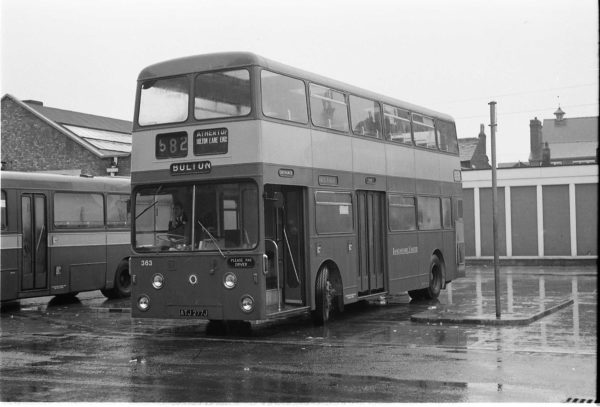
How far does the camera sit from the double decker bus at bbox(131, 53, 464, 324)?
41.3 feet

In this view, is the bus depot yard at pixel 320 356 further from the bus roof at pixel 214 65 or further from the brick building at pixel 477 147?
the brick building at pixel 477 147

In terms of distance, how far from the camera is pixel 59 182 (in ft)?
64.1

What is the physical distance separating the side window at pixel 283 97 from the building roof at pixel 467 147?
162 ft

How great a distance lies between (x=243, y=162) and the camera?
1261 cm

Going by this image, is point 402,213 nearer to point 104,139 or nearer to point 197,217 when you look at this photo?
point 197,217

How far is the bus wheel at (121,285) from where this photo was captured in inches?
850

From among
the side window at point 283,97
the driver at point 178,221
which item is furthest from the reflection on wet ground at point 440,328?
the side window at point 283,97

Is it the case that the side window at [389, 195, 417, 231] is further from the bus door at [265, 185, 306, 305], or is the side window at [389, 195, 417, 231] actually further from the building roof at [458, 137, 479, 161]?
the building roof at [458, 137, 479, 161]

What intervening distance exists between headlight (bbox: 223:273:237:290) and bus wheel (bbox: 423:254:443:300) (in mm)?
7714

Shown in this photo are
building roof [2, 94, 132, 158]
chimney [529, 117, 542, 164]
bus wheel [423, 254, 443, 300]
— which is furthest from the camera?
chimney [529, 117, 542, 164]

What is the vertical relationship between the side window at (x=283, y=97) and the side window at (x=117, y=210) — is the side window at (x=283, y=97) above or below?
above

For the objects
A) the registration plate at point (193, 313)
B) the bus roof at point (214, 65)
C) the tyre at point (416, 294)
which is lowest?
the tyre at point (416, 294)

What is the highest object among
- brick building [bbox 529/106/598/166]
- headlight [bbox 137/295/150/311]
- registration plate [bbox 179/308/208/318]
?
brick building [bbox 529/106/598/166]

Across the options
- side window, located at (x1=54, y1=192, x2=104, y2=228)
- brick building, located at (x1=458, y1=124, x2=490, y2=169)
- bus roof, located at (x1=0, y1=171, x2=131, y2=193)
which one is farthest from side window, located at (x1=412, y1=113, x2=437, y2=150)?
brick building, located at (x1=458, y1=124, x2=490, y2=169)
